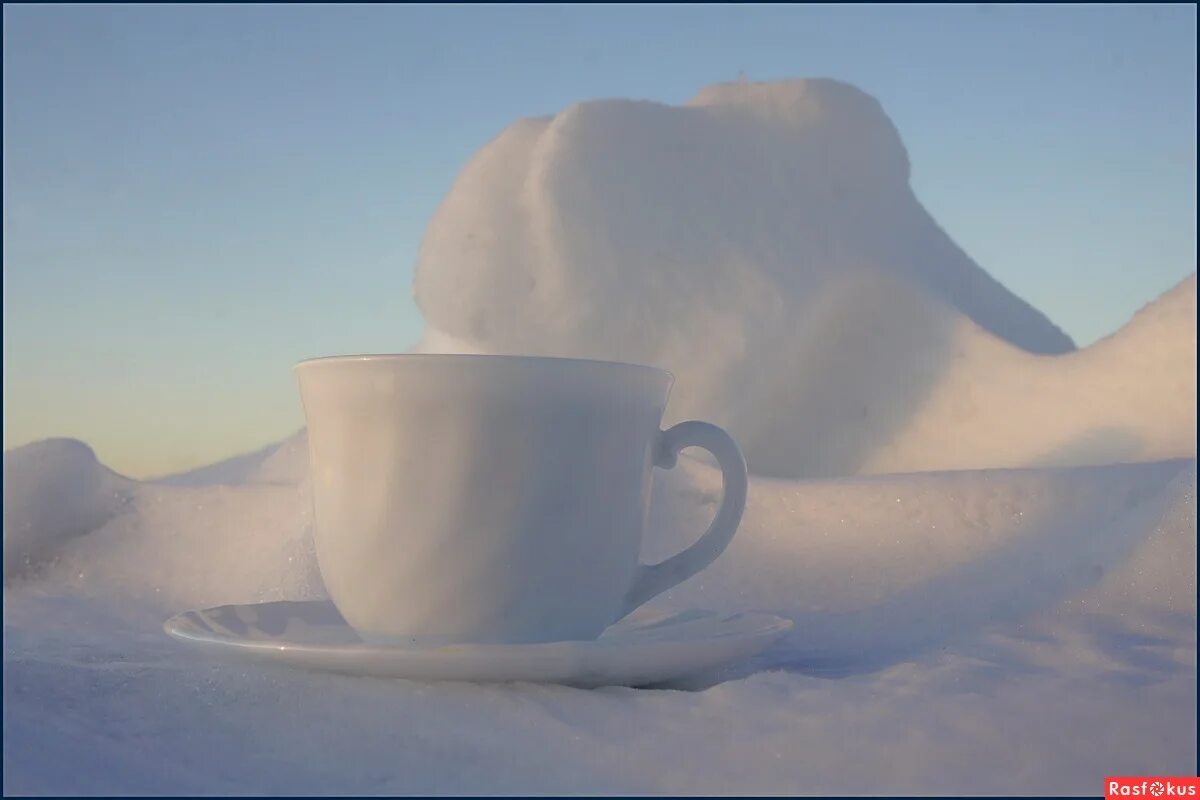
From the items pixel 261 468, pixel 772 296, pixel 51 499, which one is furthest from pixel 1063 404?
pixel 51 499

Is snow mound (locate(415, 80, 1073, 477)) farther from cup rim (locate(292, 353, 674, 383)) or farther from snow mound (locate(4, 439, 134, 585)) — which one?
cup rim (locate(292, 353, 674, 383))

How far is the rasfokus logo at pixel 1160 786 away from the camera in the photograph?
441 millimetres

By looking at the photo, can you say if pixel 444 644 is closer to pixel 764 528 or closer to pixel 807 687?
pixel 807 687

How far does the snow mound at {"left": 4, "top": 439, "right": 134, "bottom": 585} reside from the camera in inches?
41.6

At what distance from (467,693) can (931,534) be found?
47cm

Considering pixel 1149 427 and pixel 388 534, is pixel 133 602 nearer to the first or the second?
pixel 388 534

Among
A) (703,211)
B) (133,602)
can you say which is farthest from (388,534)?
(703,211)

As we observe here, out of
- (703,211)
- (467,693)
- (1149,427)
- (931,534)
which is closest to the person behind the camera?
(467,693)

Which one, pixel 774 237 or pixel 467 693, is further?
pixel 774 237

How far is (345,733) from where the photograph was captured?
1.64ft

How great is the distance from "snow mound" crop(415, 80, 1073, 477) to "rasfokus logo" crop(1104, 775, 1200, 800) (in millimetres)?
751

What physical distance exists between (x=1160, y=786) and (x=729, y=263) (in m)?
0.80

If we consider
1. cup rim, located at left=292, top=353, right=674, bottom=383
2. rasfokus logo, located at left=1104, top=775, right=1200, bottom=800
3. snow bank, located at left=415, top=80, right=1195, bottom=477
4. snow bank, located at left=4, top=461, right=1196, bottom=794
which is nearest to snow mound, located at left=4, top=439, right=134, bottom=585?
snow bank, located at left=4, top=461, right=1196, bottom=794

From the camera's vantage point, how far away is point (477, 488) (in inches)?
24.2
